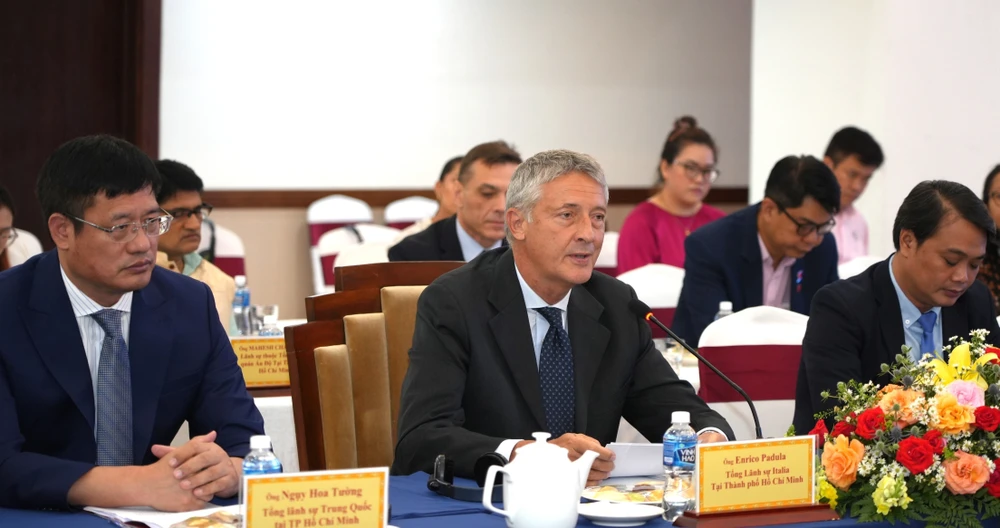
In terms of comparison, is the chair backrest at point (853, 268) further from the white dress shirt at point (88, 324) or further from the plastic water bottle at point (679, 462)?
the white dress shirt at point (88, 324)

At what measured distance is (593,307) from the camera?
2371 millimetres

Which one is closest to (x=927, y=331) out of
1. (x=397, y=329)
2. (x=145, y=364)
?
(x=397, y=329)

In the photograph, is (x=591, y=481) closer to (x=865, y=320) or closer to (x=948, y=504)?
(x=948, y=504)

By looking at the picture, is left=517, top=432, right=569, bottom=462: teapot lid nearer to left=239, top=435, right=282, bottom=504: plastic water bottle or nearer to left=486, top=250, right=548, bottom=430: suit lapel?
left=239, top=435, right=282, bottom=504: plastic water bottle

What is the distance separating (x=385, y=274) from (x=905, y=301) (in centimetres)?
117

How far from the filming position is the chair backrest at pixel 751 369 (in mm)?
2834

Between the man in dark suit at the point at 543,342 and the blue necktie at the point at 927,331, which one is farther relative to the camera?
the blue necktie at the point at 927,331

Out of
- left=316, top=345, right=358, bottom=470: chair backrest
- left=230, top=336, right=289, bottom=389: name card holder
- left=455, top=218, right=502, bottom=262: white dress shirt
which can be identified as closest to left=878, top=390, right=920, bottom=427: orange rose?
left=316, top=345, right=358, bottom=470: chair backrest

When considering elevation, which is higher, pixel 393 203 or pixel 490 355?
pixel 393 203

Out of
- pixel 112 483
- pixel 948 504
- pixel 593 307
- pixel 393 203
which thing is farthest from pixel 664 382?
pixel 393 203

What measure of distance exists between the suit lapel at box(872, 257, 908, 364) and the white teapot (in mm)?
1166

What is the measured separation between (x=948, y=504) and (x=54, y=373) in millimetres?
1447

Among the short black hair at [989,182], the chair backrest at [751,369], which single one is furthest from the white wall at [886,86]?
the chair backrest at [751,369]

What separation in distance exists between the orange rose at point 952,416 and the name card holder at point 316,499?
85 cm
